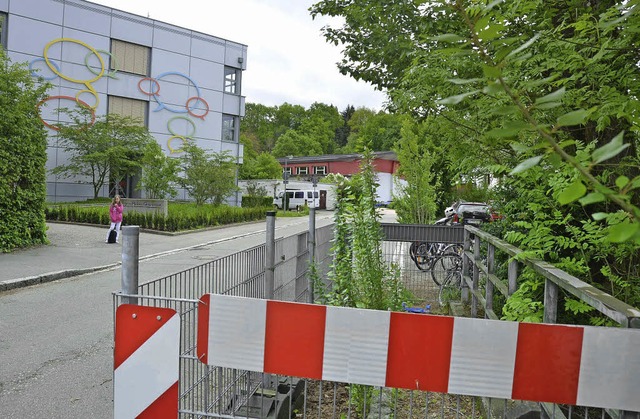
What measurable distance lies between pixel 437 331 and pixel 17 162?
1482 centimetres

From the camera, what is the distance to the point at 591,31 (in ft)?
12.1

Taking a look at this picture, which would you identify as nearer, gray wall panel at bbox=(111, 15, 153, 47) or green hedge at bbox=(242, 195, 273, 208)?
gray wall panel at bbox=(111, 15, 153, 47)

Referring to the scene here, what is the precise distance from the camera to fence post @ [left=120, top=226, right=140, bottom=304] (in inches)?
109

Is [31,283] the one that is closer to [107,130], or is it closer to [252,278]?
[252,278]

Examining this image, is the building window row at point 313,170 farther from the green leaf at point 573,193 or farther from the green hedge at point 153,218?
the green leaf at point 573,193

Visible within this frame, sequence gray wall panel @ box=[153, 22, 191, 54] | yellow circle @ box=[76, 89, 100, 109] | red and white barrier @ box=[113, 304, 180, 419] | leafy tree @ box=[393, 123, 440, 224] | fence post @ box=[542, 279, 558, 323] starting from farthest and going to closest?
gray wall panel @ box=[153, 22, 191, 54]
yellow circle @ box=[76, 89, 100, 109]
leafy tree @ box=[393, 123, 440, 224]
fence post @ box=[542, 279, 558, 323]
red and white barrier @ box=[113, 304, 180, 419]

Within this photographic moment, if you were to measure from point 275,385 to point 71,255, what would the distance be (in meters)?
13.0

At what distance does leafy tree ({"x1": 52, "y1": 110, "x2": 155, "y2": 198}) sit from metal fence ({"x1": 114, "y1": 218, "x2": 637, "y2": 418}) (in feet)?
99.3

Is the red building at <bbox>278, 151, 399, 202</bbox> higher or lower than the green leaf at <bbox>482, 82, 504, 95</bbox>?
higher

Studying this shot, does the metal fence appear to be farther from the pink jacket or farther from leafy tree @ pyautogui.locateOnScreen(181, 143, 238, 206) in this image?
leafy tree @ pyautogui.locateOnScreen(181, 143, 238, 206)

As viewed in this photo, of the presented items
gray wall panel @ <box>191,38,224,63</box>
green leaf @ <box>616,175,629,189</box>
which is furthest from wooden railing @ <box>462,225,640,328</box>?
gray wall panel @ <box>191,38,224,63</box>

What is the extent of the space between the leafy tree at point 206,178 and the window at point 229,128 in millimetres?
10721

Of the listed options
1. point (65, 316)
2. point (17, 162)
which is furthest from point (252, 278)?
point (17, 162)

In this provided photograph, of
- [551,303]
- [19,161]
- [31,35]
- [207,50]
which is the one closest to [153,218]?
[19,161]
